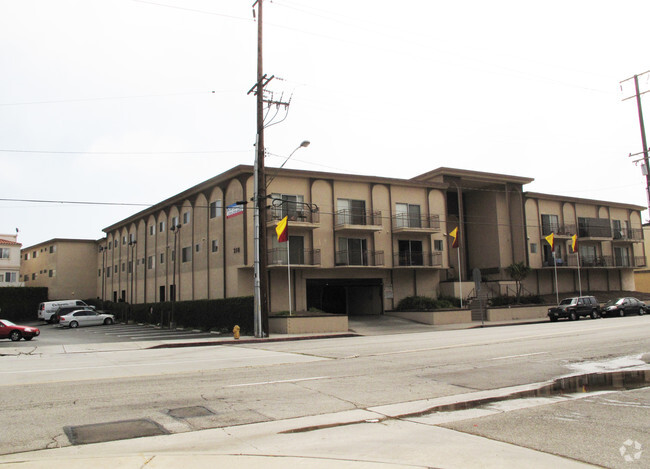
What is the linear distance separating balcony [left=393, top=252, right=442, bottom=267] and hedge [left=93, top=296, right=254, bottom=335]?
42.1ft

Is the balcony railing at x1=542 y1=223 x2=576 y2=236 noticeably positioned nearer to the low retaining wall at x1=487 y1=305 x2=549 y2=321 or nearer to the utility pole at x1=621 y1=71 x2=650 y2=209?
the low retaining wall at x1=487 y1=305 x2=549 y2=321

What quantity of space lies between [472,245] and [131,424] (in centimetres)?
4251

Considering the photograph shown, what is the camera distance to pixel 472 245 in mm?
46906

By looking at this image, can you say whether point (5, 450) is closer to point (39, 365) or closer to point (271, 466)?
point (271, 466)

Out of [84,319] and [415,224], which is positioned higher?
[415,224]

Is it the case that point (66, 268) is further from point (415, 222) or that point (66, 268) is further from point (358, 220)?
point (415, 222)

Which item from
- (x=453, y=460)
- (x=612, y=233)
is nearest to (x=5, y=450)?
(x=453, y=460)

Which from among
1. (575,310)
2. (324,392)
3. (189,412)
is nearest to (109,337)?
(324,392)

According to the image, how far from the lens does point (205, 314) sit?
32.8 metres

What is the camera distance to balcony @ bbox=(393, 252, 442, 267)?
124 ft

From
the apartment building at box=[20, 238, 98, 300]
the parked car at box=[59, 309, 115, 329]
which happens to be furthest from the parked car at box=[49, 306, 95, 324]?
the apartment building at box=[20, 238, 98, 300]

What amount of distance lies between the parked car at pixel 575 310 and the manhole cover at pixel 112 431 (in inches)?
1305

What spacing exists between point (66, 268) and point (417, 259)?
43.9 m

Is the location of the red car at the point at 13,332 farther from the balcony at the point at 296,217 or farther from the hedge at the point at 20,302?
the hedge at the point at 20,302
